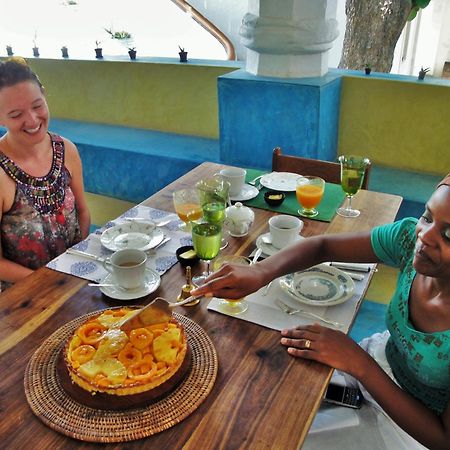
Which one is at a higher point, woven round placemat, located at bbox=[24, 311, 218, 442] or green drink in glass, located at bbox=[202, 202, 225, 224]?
green drink in glass, located at bbox=[202, 202, 225, 224]

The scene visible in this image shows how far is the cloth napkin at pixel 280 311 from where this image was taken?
1.07 meters

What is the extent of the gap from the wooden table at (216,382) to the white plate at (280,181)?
66 cm

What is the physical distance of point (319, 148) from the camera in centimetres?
274

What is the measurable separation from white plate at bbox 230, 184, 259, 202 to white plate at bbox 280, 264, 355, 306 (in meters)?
0.51

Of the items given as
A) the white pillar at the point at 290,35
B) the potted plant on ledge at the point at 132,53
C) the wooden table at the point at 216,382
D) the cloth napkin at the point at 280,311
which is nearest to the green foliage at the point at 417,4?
the white pillar at the point at 290,35

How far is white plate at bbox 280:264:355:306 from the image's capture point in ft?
3.74

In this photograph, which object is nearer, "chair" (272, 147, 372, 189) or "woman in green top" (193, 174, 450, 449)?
"woman in green top" (193, 174, 450, 449)

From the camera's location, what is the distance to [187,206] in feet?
4.90

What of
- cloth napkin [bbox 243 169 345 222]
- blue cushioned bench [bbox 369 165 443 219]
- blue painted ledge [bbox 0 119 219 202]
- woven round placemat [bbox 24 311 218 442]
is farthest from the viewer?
blue painted ledge [bbox 0 119 219 202]

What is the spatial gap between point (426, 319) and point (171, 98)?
2.80 m

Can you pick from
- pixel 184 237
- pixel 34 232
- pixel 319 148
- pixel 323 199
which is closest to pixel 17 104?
pixel 34 232

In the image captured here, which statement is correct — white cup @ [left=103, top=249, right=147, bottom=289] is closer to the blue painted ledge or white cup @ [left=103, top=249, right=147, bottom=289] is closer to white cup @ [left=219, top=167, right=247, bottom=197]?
white cup @ [left=219, top=167, right=247, bottom=197]

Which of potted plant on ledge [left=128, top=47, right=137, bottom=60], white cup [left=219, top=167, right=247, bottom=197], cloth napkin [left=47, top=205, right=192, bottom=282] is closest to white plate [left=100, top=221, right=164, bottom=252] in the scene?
cloth napkin [left=47, top=205, right=192, bottom=282]

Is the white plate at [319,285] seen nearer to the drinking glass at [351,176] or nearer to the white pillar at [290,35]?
the drinking glass at [351,176]
